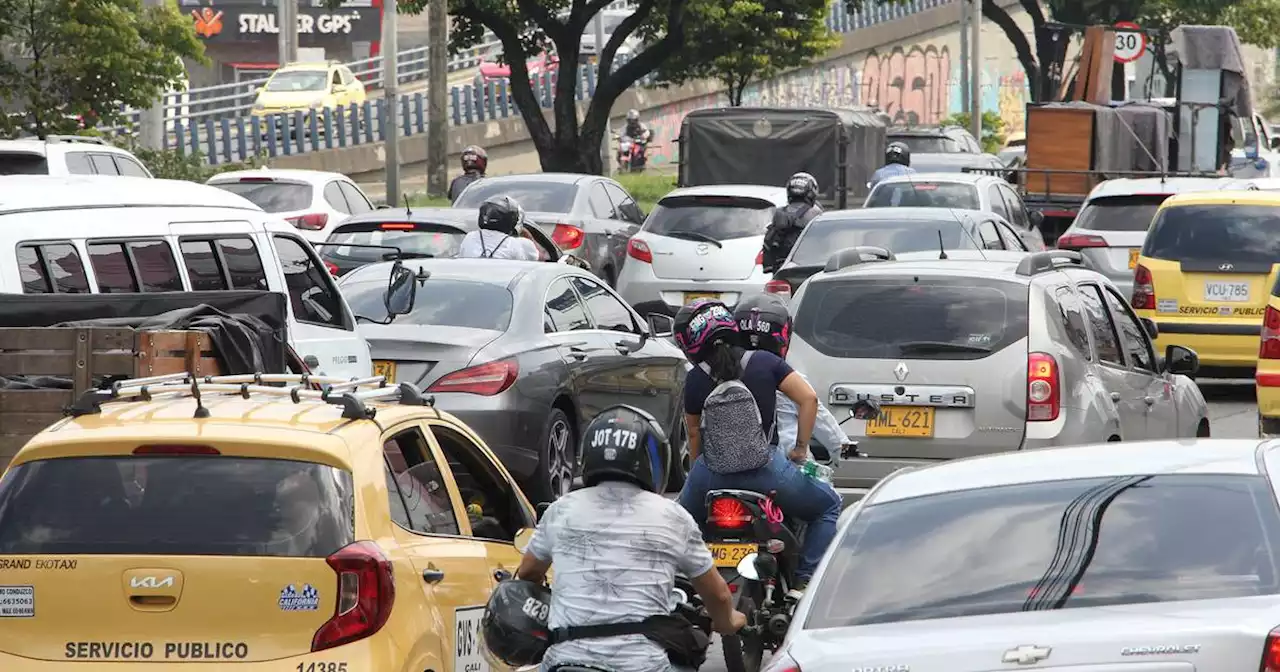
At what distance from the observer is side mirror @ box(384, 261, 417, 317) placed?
38.5 ft

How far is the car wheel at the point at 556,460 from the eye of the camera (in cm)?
1220

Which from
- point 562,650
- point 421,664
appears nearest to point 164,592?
point 421,664

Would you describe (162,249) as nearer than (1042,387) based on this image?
Yes

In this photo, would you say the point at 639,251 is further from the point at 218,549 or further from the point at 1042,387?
the point at 218,549

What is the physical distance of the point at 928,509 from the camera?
5531 millimetres

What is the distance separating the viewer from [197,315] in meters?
9.58

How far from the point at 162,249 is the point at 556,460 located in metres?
3.15

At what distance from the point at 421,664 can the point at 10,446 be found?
2972mm

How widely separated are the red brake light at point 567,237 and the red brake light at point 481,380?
9.88 metres

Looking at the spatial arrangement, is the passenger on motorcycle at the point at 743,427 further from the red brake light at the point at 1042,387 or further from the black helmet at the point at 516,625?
the red brake light at the point at 1042,387

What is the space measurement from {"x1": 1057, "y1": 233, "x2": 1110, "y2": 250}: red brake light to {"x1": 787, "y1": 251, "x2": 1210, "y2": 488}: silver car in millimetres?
9255

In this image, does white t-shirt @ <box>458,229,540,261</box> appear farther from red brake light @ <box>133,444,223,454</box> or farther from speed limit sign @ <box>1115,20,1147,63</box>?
speed limit sign @ <box>1115,20,1147,63</box>

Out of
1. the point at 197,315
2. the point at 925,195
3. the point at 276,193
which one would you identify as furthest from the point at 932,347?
the point at 276,193

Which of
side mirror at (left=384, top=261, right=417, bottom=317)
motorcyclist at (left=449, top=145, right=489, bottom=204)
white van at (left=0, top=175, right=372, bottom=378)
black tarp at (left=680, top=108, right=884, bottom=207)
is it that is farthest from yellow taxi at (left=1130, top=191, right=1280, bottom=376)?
black tarp at (left=680, top=108, right=884, bottom=207)
